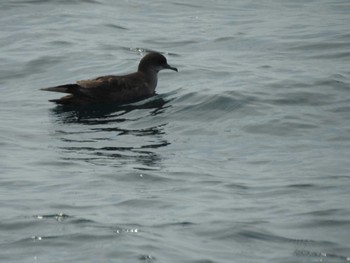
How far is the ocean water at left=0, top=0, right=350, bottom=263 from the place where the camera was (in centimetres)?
973

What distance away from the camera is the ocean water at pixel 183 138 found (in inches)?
383

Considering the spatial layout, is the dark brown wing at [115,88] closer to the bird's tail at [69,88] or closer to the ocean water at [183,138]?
the bird's tail at [69,88]

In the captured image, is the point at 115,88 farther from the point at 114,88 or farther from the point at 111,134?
the point at 111,134

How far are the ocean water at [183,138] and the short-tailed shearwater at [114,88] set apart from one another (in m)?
0.23

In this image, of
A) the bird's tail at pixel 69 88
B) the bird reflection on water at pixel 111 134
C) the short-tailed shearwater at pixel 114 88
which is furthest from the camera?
the short-tailed shearwater at pixel 114 88

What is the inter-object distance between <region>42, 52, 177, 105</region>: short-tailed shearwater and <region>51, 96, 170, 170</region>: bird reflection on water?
0.14 metres

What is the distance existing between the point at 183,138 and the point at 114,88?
2.44m

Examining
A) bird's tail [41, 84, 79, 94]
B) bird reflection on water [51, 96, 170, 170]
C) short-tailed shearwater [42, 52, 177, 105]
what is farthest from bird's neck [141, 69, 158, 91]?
bird's tail [41, 84, 79, 94]

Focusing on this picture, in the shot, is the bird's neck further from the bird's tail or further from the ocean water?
the bird's tail

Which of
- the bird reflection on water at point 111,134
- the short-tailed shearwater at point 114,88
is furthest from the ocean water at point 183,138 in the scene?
the short-tailed shearwater at point 114,88

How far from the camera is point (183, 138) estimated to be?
45.6ft

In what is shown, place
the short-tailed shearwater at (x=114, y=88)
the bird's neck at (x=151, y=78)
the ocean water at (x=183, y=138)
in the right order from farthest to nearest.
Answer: the bird's neck at (x=151, y=78) < the short-tailed shearwater at (x=114, y=88) < the ocean water at (x=183, y=138)

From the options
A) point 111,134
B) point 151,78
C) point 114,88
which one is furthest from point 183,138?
point 151,78

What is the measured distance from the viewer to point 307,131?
14094 mm
